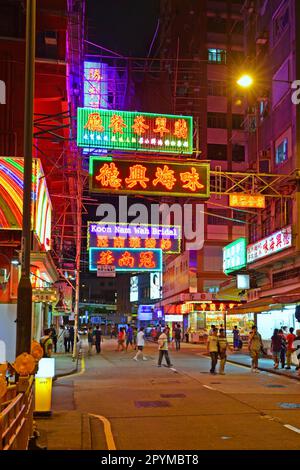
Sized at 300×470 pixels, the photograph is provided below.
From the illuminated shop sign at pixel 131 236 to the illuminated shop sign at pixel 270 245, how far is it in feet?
19.6

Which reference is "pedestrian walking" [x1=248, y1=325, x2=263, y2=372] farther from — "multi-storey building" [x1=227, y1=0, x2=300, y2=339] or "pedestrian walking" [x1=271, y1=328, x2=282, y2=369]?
"multi-storey building" [x1=227, y1=0, x2=300, y2=339]

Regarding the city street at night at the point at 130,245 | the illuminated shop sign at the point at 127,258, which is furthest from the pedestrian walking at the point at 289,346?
the illuminated shop sign at the point at 127,258

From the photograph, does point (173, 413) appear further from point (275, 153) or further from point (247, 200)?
point (275, 153)

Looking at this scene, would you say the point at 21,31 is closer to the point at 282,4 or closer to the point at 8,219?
the point at 8,219

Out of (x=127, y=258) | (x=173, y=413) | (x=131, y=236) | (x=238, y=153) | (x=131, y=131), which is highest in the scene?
(x=238, y=153)

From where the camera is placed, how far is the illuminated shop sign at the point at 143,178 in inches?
655

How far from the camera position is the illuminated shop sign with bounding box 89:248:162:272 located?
3541 centimetres

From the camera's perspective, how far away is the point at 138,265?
36094 mm

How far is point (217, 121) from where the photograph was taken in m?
59.1

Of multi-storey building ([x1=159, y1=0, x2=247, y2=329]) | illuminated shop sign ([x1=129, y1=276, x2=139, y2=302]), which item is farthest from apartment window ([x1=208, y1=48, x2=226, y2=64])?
illuminated shop sign ([x1=129, y1=276, x2=139, y2=302])

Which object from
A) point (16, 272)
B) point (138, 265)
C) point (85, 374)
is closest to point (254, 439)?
point (16, 272)

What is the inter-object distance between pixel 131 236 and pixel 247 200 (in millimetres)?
17175

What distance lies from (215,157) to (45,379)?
161 feet

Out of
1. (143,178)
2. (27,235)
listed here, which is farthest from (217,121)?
(27,235)
